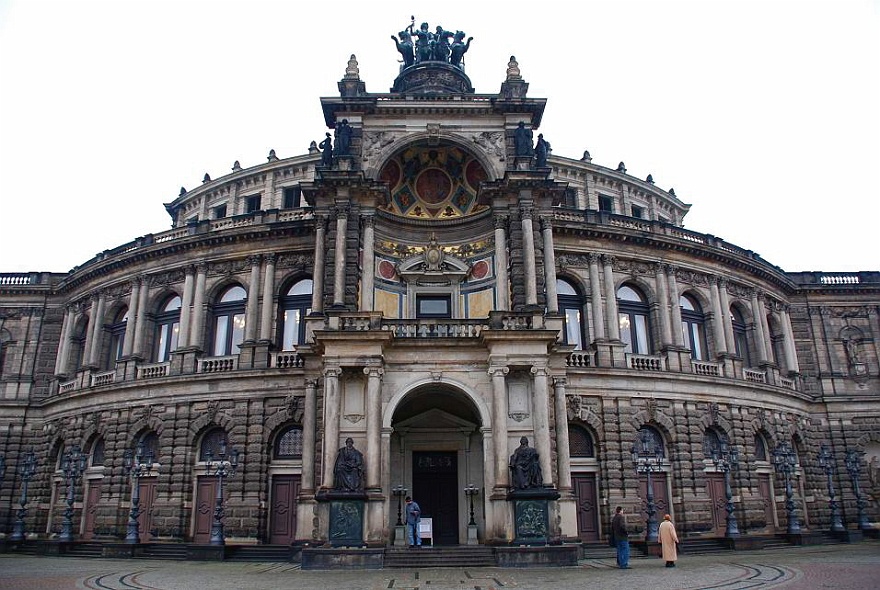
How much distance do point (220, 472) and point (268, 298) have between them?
872cm

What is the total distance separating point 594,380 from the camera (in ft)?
104

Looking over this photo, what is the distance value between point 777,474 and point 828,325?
11826 millimetres

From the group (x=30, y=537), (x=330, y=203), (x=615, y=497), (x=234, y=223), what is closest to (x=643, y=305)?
(x=615, y=497)

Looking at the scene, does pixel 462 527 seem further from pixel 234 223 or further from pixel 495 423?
pixel 234 223

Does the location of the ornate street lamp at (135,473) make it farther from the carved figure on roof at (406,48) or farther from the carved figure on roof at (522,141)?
the carved figure on roof at (406,48)

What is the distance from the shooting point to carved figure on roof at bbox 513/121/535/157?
3006 cm

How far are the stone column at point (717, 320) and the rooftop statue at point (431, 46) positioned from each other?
18.1 m

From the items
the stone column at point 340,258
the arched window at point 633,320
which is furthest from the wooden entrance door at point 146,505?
the arched window at point 633,320

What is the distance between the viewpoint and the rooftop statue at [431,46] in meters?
36.5

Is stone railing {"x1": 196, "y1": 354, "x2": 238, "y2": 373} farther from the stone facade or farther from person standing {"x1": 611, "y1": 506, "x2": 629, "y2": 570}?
person standing {"x1": 611, "y1": 506, "x2": 629, "y2": 570}

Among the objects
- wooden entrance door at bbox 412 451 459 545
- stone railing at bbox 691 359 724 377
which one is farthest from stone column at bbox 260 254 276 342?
stone railing at bbox 691 359 724 377

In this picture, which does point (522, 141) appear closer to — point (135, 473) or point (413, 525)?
point (413, 525)

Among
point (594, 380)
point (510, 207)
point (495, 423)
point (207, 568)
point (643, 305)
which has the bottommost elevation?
point (207, 568)

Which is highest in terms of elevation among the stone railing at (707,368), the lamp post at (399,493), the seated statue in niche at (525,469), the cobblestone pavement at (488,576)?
the stone railing at (707,368)
